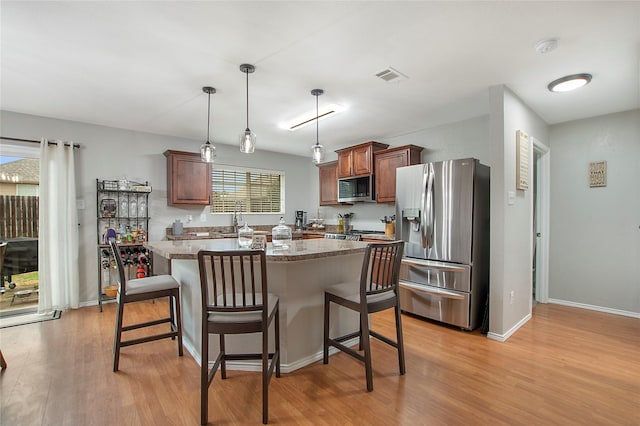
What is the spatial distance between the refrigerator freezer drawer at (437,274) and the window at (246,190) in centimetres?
328

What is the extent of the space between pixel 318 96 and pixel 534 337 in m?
3.26

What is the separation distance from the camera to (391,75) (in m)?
2.74

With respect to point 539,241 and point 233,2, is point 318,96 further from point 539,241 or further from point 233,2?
point 539,241

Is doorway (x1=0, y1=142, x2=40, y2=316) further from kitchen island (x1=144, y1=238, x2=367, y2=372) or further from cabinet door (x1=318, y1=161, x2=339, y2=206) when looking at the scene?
cabinet door (x1=318, y1=161, x2=339, y2=206)

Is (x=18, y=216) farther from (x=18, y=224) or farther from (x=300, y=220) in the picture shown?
(x=300, y=220)

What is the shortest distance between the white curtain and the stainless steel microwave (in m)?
3.84

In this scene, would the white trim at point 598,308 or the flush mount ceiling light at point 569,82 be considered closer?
the flush mount ceiling light at point 569,82

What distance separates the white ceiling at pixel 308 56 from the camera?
6.23ft

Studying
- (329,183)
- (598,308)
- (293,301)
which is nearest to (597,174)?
(598,308)

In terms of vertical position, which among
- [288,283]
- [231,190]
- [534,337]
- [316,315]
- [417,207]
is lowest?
[534,337]

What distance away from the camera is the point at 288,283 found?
2.31 metres

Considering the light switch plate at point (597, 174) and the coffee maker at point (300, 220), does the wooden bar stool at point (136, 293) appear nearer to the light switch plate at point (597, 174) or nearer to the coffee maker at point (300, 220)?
the coffee maker at point (300, 220)

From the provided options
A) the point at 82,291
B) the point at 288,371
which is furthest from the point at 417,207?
the point at 82,291

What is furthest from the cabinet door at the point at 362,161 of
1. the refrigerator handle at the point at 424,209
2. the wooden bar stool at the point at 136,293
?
the wooden bar stool at the point at 136,293
